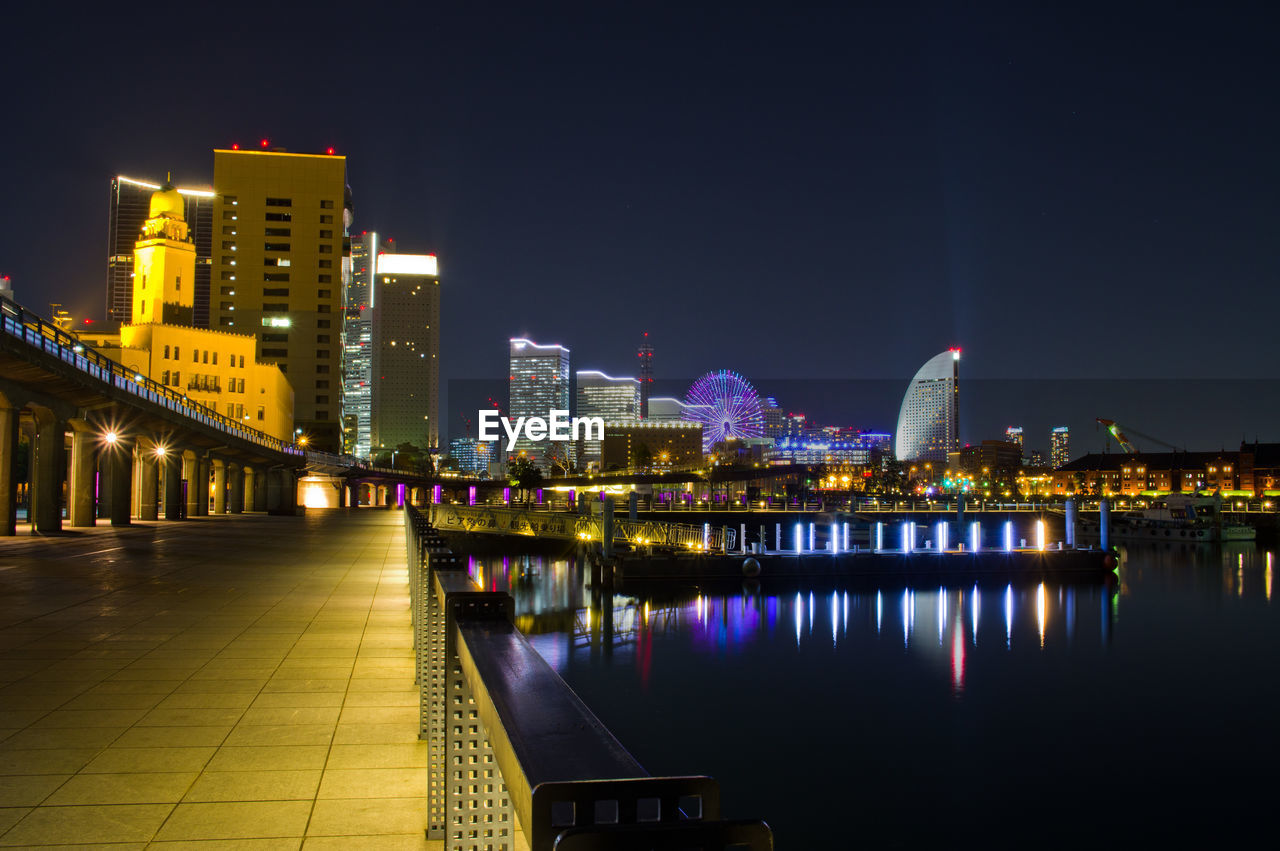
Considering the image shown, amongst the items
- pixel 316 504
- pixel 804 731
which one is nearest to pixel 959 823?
pixel 804 731

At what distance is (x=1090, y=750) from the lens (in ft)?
77.5

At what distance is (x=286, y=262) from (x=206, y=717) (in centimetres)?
13910

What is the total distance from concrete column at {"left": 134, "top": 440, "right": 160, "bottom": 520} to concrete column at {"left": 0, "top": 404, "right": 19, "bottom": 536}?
15013 millimetres

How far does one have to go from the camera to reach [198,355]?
84375mm

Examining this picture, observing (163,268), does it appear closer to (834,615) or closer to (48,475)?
(48,475)

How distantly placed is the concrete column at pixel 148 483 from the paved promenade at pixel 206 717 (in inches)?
1228

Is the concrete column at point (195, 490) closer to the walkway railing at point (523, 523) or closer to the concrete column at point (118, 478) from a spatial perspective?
the concrete column at point (118, 478)

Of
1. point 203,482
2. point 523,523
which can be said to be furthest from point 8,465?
point 523,523

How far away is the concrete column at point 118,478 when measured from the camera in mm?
41147

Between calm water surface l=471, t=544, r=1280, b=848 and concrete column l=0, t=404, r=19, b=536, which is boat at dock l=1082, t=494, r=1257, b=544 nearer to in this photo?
calm water surface l=471, t=544, r=1280, b=848

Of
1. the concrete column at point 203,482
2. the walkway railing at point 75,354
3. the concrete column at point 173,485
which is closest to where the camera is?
the walkway railing at point 75,354

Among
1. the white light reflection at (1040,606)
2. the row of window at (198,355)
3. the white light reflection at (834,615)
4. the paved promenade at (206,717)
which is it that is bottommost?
the white light reflection at (1040,606)

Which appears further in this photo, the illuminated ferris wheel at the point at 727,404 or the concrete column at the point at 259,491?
the illuminated ferris wheel at the point at 727,404

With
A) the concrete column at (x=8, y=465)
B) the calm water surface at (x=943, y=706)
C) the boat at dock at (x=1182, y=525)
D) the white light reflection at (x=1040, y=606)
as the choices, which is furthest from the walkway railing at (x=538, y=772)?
the boat at dock at (x=1182, y=525)
